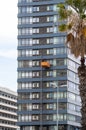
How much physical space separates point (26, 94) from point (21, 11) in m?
25.9

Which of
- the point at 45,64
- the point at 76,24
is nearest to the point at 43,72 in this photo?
the point at 45,64

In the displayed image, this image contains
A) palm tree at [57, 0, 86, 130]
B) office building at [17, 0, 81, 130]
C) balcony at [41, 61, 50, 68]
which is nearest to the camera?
palm tree at [57, 0, 86, 130]

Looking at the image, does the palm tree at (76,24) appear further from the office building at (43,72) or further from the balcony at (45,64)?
the balcony at (45,64)

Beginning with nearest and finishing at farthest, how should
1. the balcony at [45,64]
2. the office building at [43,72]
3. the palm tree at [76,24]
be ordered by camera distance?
1. the palm tree at [76,24]
2. the office building at [43,72]
3. the balcony at [45,64]

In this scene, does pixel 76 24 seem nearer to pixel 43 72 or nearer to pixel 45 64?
pixel 45 64

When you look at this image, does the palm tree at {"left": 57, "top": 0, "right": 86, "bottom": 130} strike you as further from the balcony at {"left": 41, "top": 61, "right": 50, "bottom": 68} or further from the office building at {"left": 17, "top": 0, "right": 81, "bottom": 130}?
the balcony at {"left": 41, "top": 61, "right": 50, "bottom": 68}

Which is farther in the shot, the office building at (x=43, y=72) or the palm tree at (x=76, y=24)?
the office building at (x=43, y=72)

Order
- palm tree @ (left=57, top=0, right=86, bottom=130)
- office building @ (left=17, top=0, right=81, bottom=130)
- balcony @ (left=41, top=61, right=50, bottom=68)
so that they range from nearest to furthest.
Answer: palm tree @ (left=57, top=0, right=86, bottom=130), office building @ (left=17, top=0, right=81, bottom=130), balcony @ (left=41, top=61, right=50, bottom=68)

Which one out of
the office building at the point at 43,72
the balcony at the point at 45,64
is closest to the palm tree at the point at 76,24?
the office building at the point at 43,72

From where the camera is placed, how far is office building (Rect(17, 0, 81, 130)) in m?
143

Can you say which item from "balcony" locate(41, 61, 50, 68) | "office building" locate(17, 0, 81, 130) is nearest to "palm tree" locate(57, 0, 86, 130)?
"office building" locate(17, 0, 81, 130)

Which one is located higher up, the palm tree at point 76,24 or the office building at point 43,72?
the office building at point 43,72

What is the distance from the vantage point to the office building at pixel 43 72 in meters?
143

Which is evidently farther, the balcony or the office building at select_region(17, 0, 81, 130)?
the balcony
